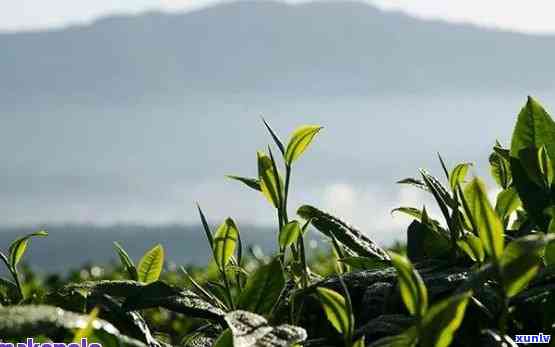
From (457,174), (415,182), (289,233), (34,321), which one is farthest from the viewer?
(415,182)

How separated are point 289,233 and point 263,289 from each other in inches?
4.2

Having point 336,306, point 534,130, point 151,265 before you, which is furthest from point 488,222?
point 151,265

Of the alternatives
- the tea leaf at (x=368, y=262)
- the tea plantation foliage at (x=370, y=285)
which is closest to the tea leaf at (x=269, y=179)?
the tea plantation foliage at (x=370, y=285)

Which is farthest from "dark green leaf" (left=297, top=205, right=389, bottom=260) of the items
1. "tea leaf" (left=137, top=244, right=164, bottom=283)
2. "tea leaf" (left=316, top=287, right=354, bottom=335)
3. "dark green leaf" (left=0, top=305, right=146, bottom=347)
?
"dark green leaf" (left=0, top=305, right=146, bottom=347)

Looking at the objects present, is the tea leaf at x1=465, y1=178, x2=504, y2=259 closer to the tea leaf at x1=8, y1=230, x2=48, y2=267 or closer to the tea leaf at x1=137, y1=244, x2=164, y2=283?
the tea leaf at x1=137, y1=244, x2=164, y2=283

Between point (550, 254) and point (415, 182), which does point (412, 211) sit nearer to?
point (415, 182)

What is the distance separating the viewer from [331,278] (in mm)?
1325

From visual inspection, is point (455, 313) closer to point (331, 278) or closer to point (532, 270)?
point (532, 270)

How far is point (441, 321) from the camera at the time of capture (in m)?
0.93

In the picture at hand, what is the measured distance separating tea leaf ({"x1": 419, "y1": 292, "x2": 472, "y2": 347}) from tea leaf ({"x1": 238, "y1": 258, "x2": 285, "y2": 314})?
34 cm

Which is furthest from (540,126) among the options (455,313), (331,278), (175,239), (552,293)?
(175,239)

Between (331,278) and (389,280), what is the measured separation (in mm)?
86

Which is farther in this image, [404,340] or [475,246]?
[475,246]

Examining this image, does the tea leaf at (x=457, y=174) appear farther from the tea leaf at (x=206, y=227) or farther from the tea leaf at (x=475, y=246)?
the tea leaf at (x=206, y=227)
